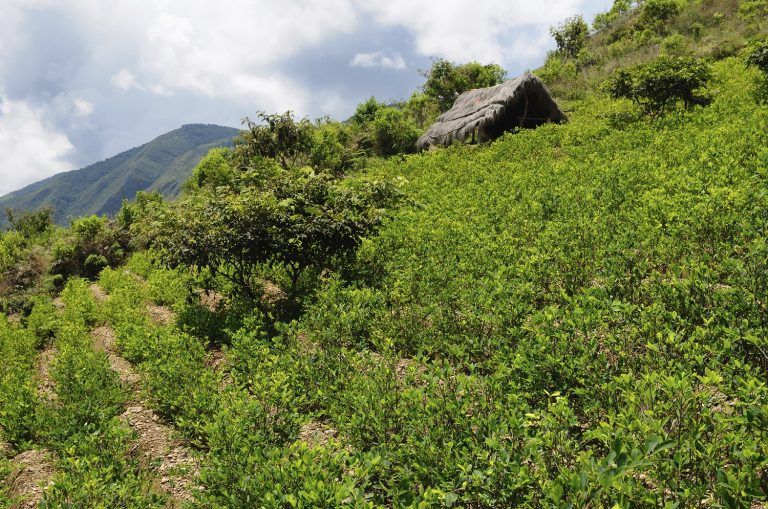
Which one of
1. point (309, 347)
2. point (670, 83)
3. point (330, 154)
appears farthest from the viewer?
point (330, 154)

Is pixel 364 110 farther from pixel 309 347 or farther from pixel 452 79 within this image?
pixel 309 347

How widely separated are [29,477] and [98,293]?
11898mm

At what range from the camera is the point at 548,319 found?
15.4 ft

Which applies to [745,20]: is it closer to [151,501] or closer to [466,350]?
[466,350]

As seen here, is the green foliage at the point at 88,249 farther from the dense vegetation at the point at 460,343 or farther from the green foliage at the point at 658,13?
the green foliage at the point at 658,13

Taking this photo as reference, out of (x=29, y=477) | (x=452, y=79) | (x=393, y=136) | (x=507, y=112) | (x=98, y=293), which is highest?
(x=452, y=79)

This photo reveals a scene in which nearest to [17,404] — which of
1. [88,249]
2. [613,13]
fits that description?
[88,249]

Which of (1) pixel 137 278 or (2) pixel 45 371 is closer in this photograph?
(2) pixel 45 371

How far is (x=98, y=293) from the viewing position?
15594mm

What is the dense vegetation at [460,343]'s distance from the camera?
3076 millimetres

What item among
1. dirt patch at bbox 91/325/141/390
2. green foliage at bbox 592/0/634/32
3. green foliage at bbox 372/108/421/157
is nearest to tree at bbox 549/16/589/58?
green foliage at bbox 592/0/634/32

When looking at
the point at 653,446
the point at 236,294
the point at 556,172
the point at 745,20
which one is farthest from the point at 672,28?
the point at 653,446

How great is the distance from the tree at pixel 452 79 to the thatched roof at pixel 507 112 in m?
13.5

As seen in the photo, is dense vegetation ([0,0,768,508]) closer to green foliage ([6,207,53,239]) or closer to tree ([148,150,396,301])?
tree ([148,150,396,301])
